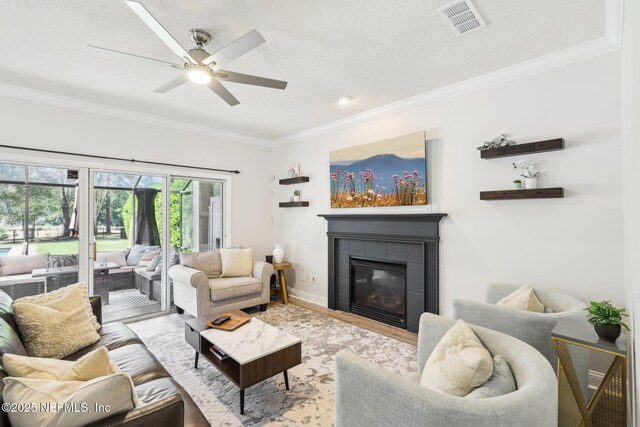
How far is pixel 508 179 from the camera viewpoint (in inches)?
114

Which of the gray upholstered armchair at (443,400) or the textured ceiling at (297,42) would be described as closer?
the gray upholstered armchair at (443,400)

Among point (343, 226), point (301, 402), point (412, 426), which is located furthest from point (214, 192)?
point (412, 426)

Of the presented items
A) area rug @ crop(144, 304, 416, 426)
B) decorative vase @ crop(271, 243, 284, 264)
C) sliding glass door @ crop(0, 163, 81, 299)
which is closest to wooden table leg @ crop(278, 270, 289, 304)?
decorative vase @ crop(271, 243, 284, 264)

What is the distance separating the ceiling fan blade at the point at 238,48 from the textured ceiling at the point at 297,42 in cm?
28

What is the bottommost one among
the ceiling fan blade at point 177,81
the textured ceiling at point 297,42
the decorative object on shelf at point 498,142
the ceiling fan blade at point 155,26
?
the decorative object on shelf at point 498,142

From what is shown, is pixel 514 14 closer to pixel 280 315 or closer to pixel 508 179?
pixel 508 179

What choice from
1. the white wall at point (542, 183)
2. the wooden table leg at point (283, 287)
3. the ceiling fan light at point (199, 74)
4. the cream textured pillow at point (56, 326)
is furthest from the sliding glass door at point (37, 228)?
the white wall at point (542, 183)

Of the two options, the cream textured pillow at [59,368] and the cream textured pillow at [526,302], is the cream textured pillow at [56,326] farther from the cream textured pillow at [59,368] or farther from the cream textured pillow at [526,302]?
the cream textured pillow at [526,302]

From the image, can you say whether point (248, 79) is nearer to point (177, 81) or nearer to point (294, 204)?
point (177, 81)

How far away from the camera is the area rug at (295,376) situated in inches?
85.3

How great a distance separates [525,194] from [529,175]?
187mm

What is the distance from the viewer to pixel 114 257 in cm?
401

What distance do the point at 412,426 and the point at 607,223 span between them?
7.85 ft

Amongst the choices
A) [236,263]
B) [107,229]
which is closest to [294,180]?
[236,263]
